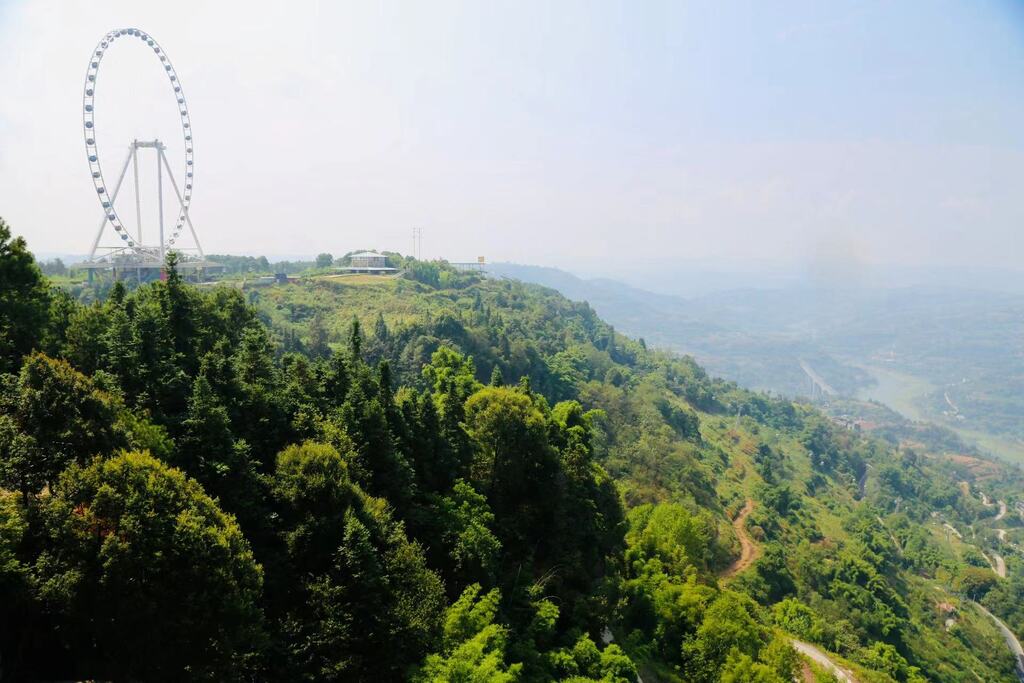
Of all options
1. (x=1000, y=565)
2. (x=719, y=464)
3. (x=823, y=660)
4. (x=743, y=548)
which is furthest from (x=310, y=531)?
(x=1000, y=565)

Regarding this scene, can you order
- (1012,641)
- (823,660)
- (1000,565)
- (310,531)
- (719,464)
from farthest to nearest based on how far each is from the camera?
1. (1000,565)
2. (719,464)
3. (1012,641)
4. (823,660)
5. (310,531)

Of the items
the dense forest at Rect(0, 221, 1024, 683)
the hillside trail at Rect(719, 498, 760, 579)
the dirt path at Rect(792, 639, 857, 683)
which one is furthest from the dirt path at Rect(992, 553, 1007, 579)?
the dirt path at Rect(792, 639, 857, 683)

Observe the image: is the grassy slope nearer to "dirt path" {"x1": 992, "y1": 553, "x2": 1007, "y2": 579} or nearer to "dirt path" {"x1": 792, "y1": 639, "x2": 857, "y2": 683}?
"dirt path" {"x1": 792, "y1": 639, "x2": 857, "y2": 683}

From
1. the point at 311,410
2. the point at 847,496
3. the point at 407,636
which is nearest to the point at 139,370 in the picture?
the point at 311,410

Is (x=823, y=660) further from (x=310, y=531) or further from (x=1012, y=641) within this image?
(x=1012, y=641)

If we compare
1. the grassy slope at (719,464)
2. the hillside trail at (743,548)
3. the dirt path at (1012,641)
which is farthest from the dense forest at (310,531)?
the dirt path at (1012,641)

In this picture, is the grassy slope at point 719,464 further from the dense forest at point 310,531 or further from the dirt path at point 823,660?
the dense forest at point 310,531
